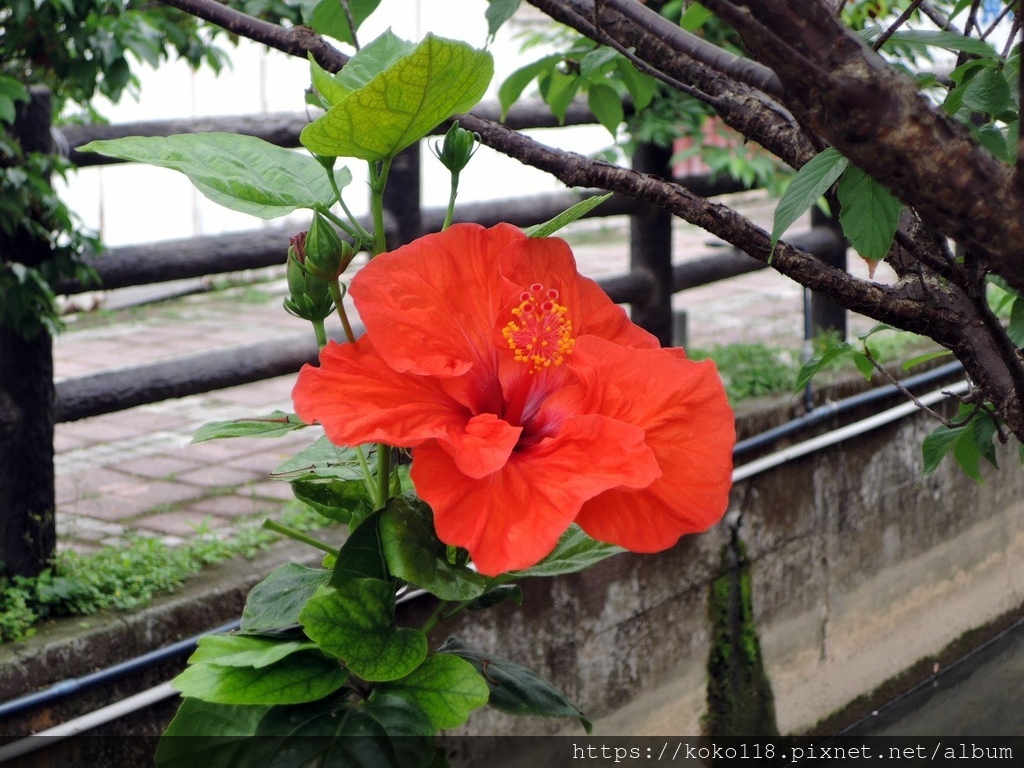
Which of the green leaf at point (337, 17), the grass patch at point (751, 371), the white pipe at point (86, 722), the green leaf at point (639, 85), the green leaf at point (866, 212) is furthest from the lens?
the grass patch at point (751, 371)

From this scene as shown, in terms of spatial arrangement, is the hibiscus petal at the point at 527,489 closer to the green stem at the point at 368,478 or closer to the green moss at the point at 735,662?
the green stem at the point at 368,478

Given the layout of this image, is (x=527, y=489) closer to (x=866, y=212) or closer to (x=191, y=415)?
(x=866, y=212)

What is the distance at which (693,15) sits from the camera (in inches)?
52.4

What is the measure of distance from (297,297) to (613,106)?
46.7 inches

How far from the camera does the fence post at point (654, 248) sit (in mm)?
3809

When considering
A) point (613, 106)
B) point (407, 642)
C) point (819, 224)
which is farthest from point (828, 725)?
point (407, 642)

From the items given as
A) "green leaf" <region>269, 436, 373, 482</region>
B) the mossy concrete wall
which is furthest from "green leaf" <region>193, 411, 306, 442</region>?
the mossy concrete wall

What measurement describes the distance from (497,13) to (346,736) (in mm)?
983

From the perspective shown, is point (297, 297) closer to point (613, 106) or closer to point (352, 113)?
point (352, 113)

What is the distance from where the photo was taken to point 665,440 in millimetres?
650

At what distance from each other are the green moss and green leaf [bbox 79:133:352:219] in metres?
2.78

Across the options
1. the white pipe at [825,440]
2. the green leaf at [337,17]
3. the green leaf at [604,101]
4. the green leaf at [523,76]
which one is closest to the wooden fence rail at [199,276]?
the white pipe at [825,440]

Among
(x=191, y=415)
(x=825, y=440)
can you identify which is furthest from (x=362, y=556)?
(x=191, y=415)

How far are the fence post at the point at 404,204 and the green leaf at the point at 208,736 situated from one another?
2541 mm
